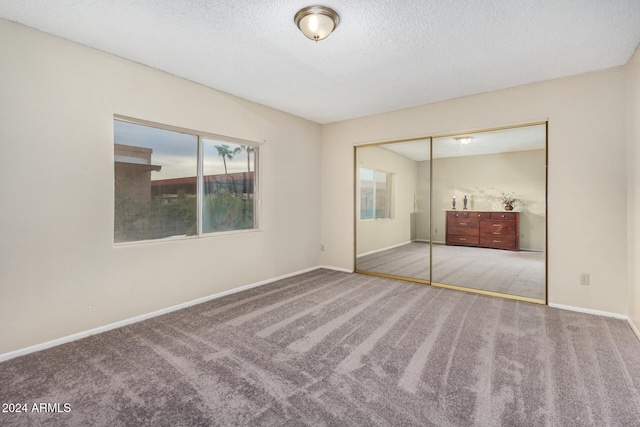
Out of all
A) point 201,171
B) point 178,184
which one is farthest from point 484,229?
point 178,184

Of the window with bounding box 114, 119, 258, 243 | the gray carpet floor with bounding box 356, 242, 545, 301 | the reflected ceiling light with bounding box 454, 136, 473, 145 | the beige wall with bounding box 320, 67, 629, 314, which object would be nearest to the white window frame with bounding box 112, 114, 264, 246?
the window with bounding box 114, 119, 258, 243

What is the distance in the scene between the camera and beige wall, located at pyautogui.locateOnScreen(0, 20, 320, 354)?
2.25m

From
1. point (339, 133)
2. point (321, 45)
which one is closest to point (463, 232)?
point (339, 133)

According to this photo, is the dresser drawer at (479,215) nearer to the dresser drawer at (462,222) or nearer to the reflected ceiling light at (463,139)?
the dresser drawer at (462,222)

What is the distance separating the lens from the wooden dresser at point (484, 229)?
3.92m

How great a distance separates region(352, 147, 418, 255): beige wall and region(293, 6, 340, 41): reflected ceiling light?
2.77 metres

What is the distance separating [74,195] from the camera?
254 cm

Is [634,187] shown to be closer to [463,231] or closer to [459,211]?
[459,211]

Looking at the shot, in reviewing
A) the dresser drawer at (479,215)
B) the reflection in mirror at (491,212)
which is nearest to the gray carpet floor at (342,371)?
the reflection in mirror at (491,212)

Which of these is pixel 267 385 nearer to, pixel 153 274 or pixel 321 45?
pixel 153 274

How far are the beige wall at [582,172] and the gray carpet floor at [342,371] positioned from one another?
Result: 40 centimetres

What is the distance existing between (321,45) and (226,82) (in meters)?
1.36

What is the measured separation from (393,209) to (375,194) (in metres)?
0.41

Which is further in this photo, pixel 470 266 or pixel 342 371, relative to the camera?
pixel 470 266
